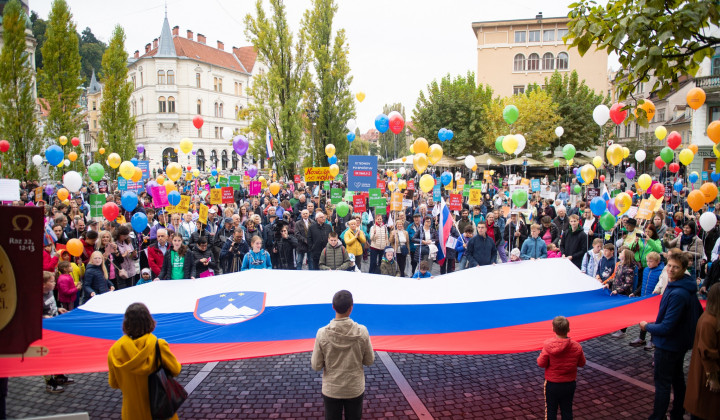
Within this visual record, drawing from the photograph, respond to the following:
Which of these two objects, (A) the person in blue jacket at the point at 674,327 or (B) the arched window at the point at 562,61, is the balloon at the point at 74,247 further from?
(B) the arched window at the point at 562,61

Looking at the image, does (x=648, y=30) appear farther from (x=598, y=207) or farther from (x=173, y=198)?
(x=173, y=198)

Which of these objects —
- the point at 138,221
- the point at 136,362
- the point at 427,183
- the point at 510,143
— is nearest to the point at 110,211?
the point at 138,221

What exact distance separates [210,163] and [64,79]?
38.9 meters

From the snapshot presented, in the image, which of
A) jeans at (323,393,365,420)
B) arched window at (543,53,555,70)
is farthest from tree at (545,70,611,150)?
jeans at (323,393,365,420)

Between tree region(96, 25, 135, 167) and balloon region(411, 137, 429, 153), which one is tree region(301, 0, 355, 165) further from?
balloon region(411, 137, 429, 153)

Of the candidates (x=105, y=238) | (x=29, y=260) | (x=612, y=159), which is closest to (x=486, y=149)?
(x=612, y=159)

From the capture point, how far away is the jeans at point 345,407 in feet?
12.9

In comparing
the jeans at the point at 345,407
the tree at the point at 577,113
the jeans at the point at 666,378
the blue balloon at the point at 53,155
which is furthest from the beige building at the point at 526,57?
the jeans at the point at 345,407

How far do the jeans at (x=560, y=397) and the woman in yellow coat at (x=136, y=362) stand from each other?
3.54 metres

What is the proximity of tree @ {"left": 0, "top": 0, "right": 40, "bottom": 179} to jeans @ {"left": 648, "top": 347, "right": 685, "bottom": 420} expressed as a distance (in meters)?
27.0

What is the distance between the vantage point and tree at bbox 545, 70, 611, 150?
4019 centimetres

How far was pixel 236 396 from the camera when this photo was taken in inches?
232

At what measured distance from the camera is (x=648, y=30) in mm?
4844

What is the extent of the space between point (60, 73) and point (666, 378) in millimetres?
30051
